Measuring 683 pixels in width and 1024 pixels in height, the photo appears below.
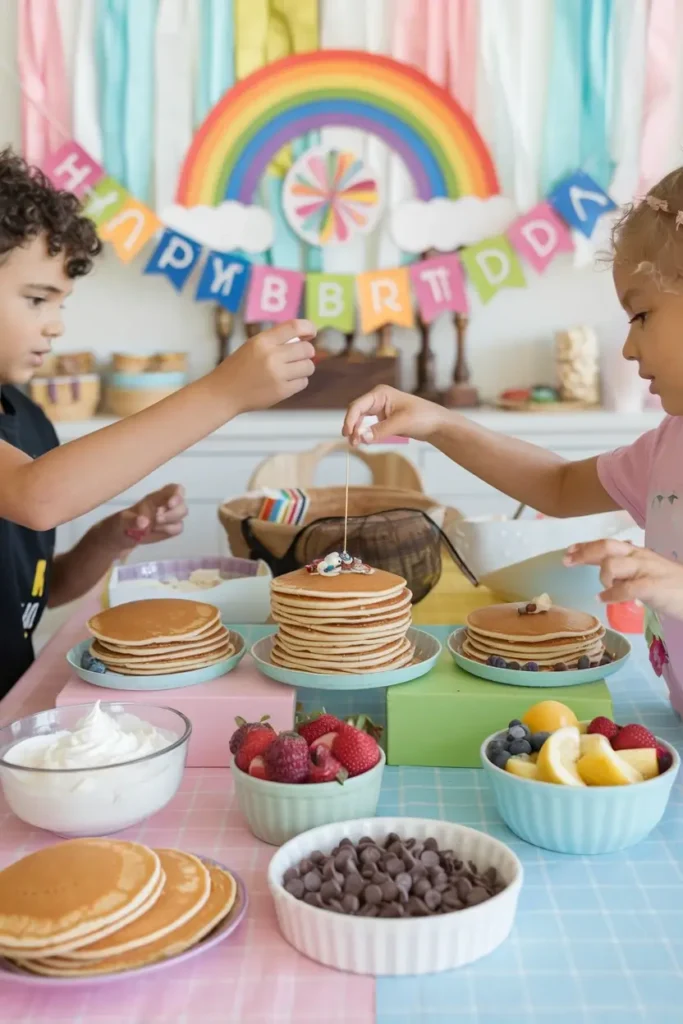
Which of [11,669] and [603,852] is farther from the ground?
[603,852]

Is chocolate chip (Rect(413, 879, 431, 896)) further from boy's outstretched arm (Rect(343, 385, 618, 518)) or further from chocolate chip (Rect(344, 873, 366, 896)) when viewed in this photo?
boy's outstretched arm (Rect(343, 385, 618, 518))

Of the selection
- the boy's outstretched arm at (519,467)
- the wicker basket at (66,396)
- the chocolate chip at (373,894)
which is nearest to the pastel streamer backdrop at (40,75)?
the wicker basket at (66,396)

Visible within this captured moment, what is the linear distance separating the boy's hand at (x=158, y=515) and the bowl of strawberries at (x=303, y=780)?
810 mm

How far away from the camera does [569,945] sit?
0.83 m

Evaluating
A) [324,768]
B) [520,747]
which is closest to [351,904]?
[324,768]

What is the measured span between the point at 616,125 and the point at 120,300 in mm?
1830

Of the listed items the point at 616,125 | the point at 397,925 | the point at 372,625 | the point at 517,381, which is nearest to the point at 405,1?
the point at 616,125

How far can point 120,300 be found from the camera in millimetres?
3799

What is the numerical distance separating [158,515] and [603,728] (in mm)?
956

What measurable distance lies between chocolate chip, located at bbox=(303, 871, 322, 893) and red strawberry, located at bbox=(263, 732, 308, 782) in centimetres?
13

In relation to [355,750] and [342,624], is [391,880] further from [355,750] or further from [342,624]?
[342,624]

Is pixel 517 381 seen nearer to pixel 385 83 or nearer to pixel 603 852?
pixel 385 83

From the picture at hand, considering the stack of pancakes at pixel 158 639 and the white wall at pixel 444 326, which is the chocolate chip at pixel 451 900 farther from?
the white wall at pixel 444 326

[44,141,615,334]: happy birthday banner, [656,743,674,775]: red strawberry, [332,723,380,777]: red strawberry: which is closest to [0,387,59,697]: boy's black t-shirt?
[332,723,380,777]: red strawberry
